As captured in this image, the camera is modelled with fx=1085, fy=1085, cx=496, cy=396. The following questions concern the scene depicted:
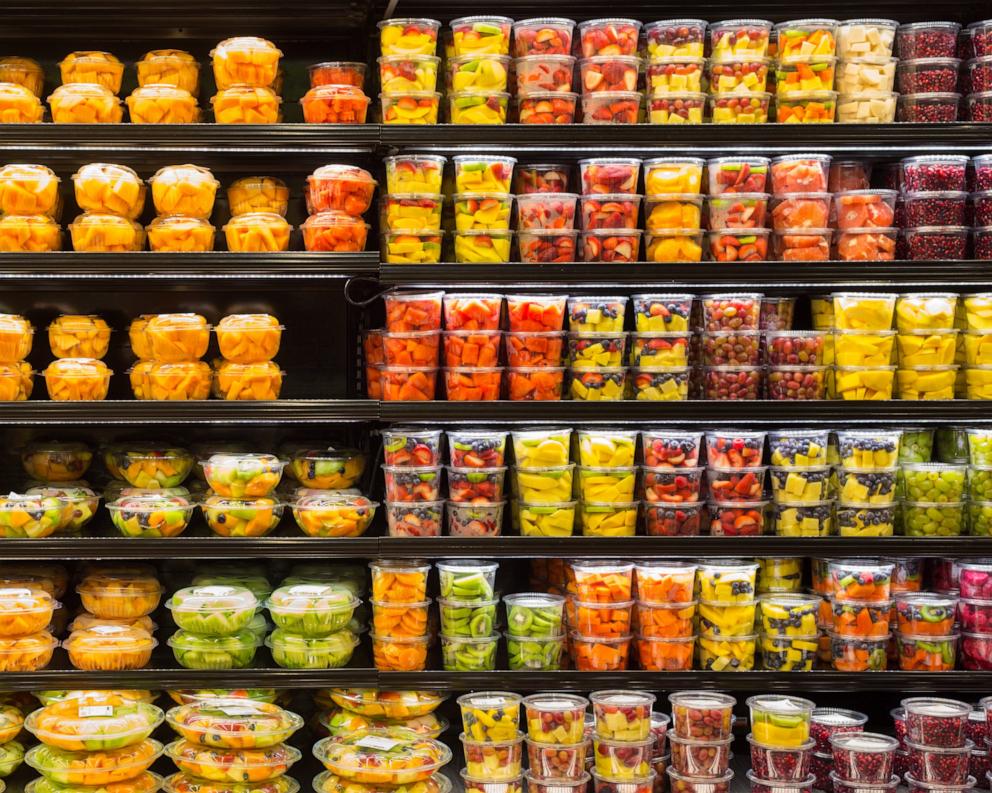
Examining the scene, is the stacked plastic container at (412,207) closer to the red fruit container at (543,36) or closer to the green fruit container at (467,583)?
the red fruit container at (543,36)

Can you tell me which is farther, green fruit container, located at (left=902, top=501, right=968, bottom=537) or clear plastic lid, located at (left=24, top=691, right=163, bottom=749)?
green fruit container, located at (left=902, top=501, right=968, bottom=537)

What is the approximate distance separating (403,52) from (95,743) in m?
2.24

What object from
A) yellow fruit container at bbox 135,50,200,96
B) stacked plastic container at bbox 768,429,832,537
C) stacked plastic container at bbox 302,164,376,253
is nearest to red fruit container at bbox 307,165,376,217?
stacked plastic container at bbox 302,164,376,253

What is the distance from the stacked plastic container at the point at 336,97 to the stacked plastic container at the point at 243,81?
0.44 feet

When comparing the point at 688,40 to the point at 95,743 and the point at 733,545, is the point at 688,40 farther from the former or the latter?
the point at 95,743

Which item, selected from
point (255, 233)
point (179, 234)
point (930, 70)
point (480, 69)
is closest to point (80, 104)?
point (179, 234)

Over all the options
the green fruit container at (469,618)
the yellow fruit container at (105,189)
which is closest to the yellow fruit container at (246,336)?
the yellow fruit container at (105,189)

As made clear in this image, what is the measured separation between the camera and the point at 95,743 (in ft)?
10.3

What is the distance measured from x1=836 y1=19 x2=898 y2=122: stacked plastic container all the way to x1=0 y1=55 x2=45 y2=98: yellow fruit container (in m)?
2.54

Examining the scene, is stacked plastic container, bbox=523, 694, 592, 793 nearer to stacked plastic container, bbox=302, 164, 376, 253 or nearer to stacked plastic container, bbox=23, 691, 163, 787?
stacked plastic container, bbox=23, 691, 163, 787

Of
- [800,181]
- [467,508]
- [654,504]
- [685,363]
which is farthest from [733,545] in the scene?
[800,181]

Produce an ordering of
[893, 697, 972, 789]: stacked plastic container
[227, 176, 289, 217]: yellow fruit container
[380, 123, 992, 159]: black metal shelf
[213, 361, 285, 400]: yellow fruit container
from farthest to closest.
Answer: [227, 176, 289, 217]: yellow fruit container
[213, 361, 285, 400]: yellow fruit container
[380, 123, 992, 159]: black metal shelf
[893, 697, 972, 789]: stacked plastic container

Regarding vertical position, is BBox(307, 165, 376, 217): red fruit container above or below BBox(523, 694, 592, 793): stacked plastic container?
above

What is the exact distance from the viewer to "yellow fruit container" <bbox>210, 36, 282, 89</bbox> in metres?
3.33
